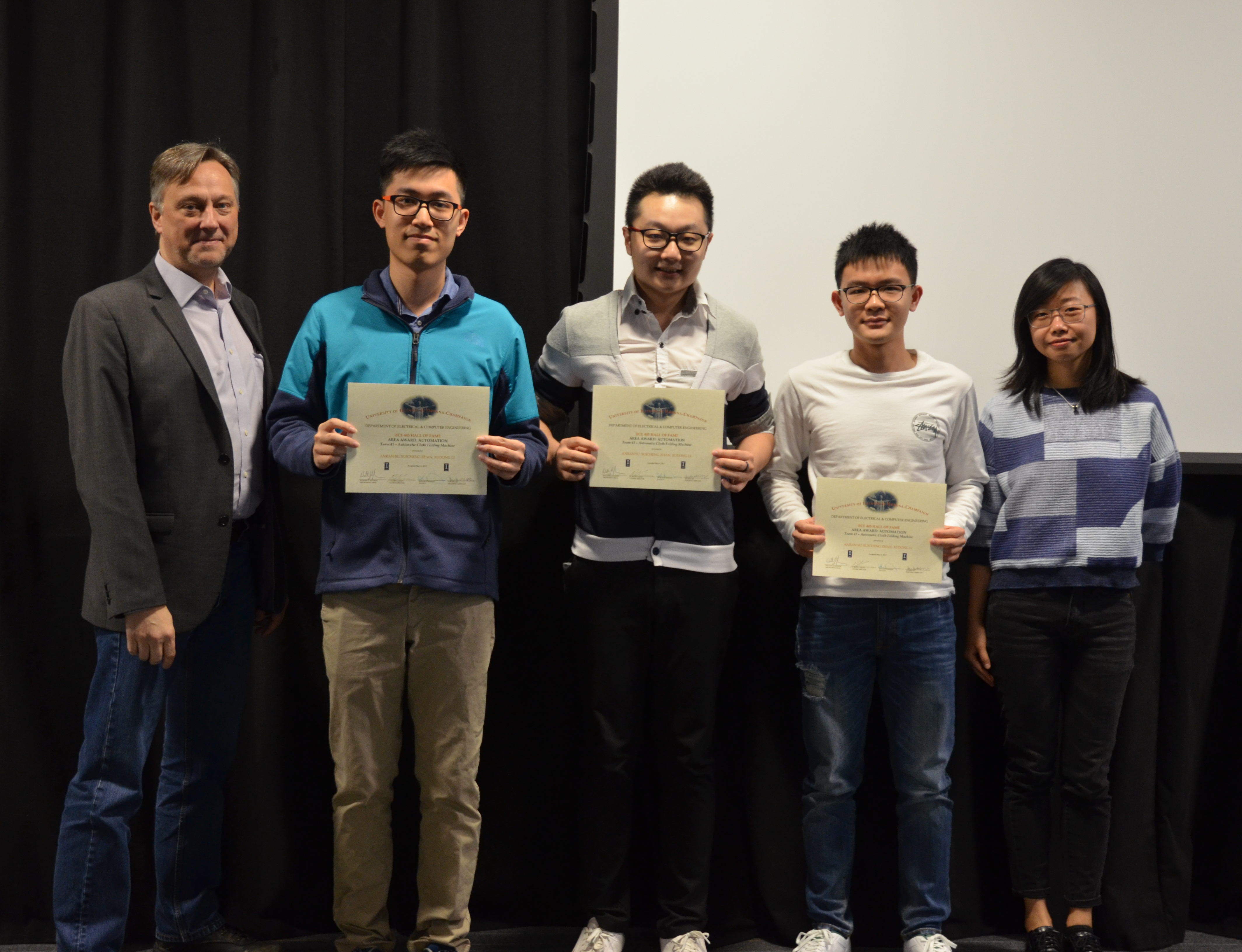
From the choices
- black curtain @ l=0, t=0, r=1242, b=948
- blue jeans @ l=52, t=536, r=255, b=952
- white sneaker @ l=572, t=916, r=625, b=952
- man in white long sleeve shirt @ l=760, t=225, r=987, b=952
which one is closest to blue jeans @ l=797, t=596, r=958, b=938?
man in white long sleeve shirt @ l=760, t=225, r=987, b=952

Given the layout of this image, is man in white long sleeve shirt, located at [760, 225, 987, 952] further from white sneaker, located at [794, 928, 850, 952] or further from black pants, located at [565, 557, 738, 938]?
black pants, located at [565, 557, 738, 938]

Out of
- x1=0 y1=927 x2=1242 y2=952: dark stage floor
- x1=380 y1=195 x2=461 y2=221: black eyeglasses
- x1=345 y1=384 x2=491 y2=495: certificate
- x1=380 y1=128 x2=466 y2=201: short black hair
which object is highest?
x1=380 y1=128 x2=466 y2=201: short black hair

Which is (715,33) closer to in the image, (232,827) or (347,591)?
(347,591)

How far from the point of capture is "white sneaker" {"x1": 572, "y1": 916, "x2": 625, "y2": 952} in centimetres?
223

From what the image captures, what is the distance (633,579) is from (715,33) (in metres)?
1.63

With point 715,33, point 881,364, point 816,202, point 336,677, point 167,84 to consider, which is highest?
point 715,33

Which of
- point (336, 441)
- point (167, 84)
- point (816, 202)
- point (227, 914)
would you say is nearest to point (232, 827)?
point (227, 914)

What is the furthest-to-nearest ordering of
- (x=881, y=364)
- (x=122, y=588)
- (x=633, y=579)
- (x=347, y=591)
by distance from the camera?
(x=881, y=364) < (x=633, y=579) < (x=347, y=591) < (x=122, y=588)

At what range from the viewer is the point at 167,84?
2604mm

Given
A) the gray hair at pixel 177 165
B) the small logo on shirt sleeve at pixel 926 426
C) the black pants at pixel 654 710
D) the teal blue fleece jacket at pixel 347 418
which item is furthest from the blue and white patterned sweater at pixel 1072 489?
the gray hair at pixel 177 165

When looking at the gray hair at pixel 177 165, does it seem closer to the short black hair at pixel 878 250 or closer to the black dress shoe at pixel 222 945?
the short black hair at pixel 878 250

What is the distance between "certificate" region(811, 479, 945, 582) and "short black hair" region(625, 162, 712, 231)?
0.77m

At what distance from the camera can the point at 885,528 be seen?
2.19 metres

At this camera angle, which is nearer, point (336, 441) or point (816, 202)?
point (336, 441)
